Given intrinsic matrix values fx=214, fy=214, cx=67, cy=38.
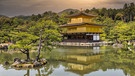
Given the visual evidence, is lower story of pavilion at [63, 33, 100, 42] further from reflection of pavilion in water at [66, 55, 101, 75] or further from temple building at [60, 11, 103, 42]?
reflection of pavilion in water at [66, 55, 101, 75]

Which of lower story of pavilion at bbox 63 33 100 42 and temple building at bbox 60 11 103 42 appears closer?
lower story of pavilion at bbox 63 33 100 42

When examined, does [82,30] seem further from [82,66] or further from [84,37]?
[82,66]

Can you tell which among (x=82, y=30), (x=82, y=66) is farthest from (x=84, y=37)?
(x=82, y=66)

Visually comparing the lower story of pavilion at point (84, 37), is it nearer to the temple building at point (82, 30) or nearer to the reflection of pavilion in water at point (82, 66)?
the temple building at point (82, 30)

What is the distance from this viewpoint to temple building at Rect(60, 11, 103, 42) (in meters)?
43.5

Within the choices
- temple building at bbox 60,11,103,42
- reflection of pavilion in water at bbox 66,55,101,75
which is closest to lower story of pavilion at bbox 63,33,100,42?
temple building at bbox 60,11,103,42

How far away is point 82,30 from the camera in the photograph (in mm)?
43969

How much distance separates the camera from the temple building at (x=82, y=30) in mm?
43469

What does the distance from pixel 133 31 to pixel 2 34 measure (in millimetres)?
22574

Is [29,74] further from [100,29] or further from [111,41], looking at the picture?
[100,29]

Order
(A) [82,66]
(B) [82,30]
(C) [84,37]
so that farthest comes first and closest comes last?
(C) [84,37] < (B) [82,30] < (A) [82,66]

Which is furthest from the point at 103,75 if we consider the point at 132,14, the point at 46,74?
the point at 132,14

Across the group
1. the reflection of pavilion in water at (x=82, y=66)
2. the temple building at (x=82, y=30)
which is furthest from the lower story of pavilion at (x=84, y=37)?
the reflection of pavilion in water at (x=82, y=66)

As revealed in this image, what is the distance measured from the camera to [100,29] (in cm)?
4700
